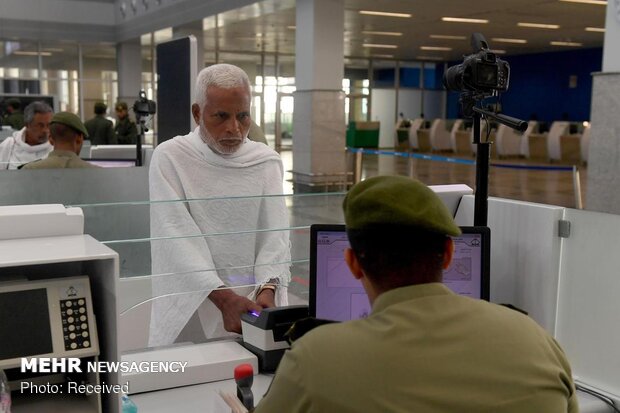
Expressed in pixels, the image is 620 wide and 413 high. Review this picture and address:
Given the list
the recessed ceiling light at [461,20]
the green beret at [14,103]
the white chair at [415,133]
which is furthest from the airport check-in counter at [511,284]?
the white chair at [415,133]

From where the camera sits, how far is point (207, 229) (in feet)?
7.51

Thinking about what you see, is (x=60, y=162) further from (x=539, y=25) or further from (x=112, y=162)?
(x=539, y=25)

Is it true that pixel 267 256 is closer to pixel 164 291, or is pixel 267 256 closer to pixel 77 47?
pixel 164 291

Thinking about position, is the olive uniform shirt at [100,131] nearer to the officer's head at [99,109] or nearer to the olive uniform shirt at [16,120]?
the officer's head at [99,109]

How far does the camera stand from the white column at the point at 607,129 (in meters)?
6.56

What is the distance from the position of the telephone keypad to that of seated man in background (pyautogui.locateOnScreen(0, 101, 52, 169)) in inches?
184

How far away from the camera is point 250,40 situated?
19.9 metres

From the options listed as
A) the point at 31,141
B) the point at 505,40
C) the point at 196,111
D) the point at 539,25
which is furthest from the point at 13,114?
the point at 505,40

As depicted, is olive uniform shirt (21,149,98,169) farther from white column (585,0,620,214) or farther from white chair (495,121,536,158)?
white chair (495,121,536,158)

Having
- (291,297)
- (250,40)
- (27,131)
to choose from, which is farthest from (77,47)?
(291,297)

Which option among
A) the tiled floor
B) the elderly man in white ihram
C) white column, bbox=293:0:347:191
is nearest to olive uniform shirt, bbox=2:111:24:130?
the tiled floor

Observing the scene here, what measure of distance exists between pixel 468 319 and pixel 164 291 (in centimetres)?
133

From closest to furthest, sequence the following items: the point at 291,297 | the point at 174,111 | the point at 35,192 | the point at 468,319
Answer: the point at 468,319
the point at 291,297
the point at 35,192
the point at 174,111

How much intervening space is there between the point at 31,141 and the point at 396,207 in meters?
5.65
